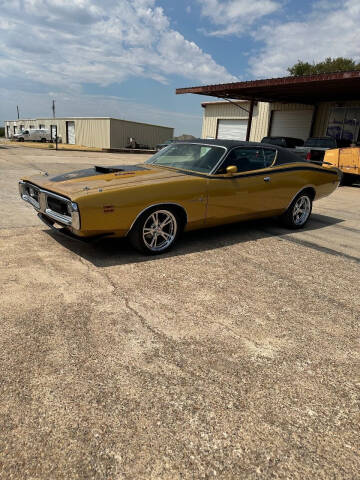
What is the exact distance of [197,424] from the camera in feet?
6.05

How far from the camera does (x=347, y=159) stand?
1189 centimetres

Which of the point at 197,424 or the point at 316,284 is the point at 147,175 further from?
the point at 197,424

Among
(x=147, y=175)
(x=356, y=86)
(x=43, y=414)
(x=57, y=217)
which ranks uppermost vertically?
(x=356, y=86)

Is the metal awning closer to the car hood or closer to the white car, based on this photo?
the car hood

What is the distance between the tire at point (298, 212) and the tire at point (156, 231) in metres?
2.33

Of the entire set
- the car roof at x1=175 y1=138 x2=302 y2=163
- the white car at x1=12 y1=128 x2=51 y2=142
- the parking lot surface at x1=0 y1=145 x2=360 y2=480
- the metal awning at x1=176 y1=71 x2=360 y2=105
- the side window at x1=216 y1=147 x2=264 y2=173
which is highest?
the metal awning at x1=176 y1=71 x2=360 y2=105

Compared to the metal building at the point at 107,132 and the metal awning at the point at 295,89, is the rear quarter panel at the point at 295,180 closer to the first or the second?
the metal awning at the point at 295,89

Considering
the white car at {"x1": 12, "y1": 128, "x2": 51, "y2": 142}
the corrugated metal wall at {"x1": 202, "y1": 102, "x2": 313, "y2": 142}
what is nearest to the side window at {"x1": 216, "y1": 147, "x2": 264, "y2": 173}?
the corrugated metal wall at {"x1": 202, "y1": 102, "x2": 313, "y2": 142}

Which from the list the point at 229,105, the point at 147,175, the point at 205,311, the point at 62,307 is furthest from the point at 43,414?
the point at 229,105

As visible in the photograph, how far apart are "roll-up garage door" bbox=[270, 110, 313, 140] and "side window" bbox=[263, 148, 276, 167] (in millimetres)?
19314

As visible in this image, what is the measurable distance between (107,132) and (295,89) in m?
25.6

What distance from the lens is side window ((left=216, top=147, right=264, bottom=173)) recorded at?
4793mm

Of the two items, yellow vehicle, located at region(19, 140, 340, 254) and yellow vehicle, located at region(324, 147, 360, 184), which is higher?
yellow vehicle, located at region(324, 147, 360, 184)

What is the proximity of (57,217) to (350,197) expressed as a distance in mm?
9053
